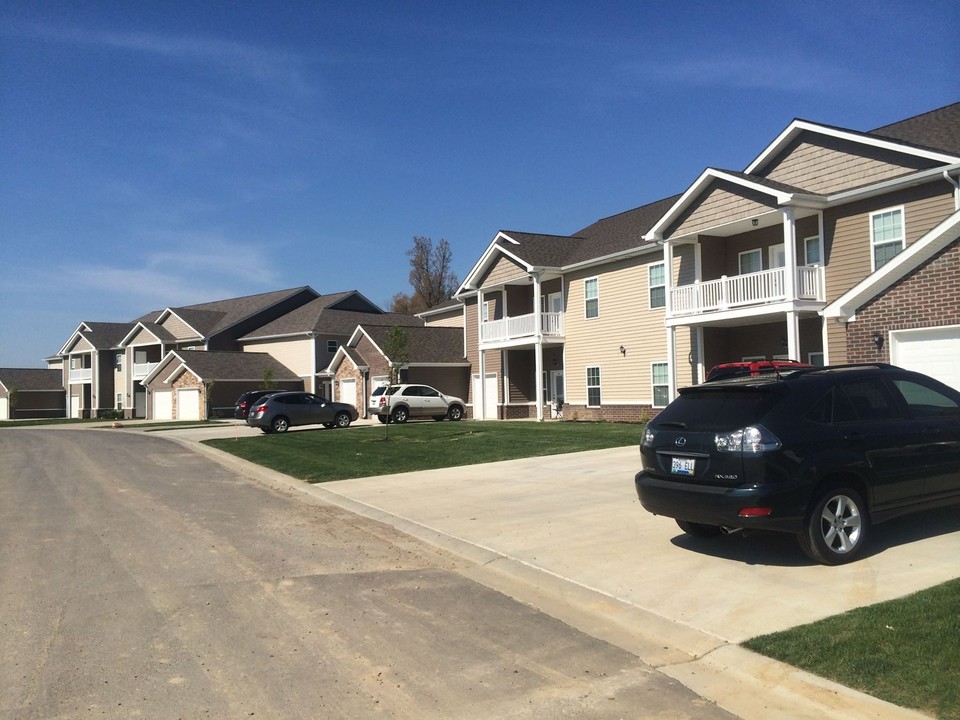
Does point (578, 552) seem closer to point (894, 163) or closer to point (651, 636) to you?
point (651, 636)

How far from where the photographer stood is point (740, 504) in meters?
6.62

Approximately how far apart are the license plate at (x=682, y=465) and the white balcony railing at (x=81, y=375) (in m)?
67.6

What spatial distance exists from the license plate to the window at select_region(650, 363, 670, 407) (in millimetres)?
19195

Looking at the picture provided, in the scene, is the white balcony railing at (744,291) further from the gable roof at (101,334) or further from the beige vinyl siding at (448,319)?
the gable roof at (101,334)

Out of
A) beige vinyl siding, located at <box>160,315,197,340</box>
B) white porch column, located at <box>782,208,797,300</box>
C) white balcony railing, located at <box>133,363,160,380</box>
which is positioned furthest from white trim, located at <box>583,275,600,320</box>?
white balcony railing, located at <box>133,363,160,380</box>

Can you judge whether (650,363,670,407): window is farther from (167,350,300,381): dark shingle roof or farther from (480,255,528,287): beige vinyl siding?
(167,350,300,381): dark shingle roof

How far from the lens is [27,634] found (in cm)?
566

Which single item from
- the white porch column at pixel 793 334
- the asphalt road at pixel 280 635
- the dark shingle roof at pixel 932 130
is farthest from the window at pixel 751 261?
the asphalt road at pixel 280 635

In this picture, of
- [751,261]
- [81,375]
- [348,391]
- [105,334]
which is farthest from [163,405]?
[751,261]

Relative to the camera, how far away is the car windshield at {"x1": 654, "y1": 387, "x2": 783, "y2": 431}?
22.7 feet

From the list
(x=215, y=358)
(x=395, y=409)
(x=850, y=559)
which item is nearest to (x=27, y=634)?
(x=850, y=559)

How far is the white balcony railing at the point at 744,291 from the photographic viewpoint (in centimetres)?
2073

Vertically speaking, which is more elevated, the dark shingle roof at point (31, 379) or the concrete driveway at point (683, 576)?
the dark shingle roof at point (31, 379)

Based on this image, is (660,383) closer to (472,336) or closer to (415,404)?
(415,404)
